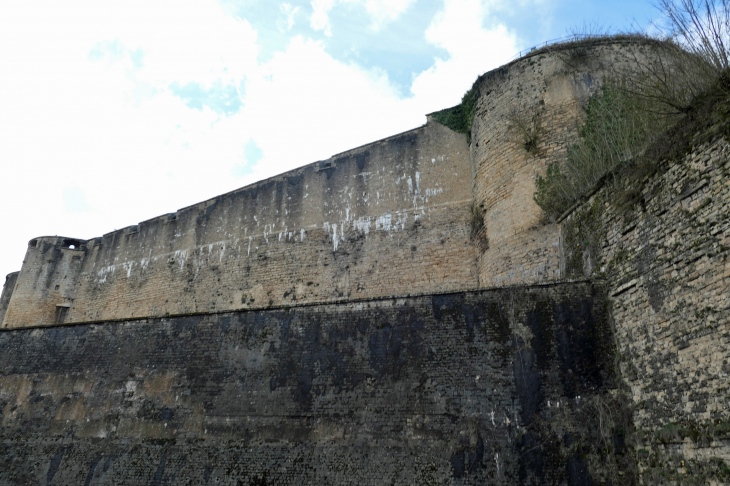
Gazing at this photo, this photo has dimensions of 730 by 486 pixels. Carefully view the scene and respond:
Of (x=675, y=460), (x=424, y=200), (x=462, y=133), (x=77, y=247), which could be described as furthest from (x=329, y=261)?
(x=77, y=247)

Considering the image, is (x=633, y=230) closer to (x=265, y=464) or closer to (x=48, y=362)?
(x=265, y=464)

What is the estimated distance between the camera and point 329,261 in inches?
627

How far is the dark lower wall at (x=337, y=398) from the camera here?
726cm

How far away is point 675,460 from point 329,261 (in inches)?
443

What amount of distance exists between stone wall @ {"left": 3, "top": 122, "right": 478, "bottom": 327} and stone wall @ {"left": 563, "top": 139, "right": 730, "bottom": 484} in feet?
21.3

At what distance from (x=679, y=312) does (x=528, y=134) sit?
22.4ft

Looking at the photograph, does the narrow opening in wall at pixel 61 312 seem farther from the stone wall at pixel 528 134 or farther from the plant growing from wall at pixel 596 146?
the plant growing from wall at pixel 596 146

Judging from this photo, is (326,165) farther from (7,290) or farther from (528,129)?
(7,290)

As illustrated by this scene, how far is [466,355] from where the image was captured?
26.2ft

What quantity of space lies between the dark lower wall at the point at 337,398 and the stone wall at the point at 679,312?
57cm

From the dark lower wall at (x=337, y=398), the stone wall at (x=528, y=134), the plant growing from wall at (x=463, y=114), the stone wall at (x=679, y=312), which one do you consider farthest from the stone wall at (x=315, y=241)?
the stone wall at (x=679, y=312)

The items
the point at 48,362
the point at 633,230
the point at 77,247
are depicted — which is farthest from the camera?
the point at 77,247

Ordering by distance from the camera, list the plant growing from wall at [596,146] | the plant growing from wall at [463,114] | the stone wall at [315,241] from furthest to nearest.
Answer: the stone wall at [315,241], the plant growing from wall at [463,114], the plant growing from wall at [596,146]

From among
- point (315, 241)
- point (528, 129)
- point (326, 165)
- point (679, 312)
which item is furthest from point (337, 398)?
point (326, 165)
